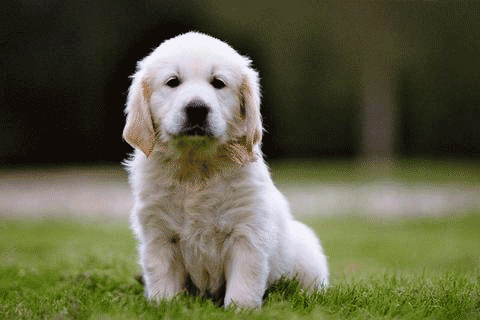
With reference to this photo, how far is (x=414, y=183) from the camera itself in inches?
665

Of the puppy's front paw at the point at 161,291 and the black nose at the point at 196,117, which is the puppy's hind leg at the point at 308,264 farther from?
the black nose at the point at 196,117

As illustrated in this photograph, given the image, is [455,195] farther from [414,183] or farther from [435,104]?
[435,104]

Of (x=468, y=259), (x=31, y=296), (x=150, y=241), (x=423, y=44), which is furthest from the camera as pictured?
(x=423, y=44)

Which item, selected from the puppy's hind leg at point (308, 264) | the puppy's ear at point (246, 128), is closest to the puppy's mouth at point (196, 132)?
the puppy's ear at point (246, 128)

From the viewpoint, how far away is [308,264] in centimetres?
441

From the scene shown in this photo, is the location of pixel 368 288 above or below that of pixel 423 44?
below

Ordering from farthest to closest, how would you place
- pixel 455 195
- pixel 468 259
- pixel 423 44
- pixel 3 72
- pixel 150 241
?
pixel 423 44, pixel 3 72, pixel 455 195, pixel 468 259, pixel 150 241

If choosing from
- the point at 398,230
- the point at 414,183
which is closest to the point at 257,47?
the point at 414,183

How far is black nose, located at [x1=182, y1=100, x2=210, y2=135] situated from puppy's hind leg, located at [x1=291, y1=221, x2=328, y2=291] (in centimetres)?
122

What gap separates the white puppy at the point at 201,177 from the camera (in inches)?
146

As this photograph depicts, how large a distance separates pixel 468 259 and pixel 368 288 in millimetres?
3633

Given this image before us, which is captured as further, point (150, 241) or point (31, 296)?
point (31, 296)

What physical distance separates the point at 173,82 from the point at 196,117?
0.34 meters

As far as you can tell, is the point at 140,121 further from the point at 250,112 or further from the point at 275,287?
the point at 275,287
